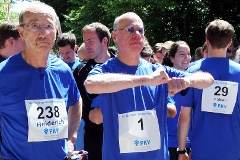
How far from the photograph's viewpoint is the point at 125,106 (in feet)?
11.0

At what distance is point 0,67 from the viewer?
134 inches

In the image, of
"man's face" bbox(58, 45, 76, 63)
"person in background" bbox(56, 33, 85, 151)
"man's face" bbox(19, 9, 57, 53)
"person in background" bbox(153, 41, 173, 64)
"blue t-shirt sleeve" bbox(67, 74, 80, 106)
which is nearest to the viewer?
"man's face" bbox(19, 9, 57, 53)

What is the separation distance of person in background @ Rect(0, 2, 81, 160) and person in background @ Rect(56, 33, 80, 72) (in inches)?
131

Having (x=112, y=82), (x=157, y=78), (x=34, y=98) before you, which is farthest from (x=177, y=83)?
(x=34, y=98)

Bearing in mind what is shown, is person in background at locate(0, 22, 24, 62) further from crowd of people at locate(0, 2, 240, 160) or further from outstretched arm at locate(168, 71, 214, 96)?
outstretched arm at locate(168, 71, 214, 96)

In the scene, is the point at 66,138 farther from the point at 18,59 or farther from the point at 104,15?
A: the point at 104,15

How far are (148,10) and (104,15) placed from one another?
415 centimetres

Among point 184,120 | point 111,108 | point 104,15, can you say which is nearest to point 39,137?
point 111,108

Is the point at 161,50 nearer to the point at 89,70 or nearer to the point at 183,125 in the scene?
the point at 89,70

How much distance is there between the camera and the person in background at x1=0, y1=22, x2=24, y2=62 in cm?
474

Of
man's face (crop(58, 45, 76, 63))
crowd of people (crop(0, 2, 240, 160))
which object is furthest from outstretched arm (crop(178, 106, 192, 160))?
man's face (crop(58, 45, 76, 63))

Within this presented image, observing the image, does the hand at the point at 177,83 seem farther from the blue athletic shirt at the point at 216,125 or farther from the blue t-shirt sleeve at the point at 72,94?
the blue t-shirt sleeve at the point at 72,94

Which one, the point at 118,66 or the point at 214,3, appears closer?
the point at 118,66

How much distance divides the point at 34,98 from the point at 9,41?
5.12 ft
